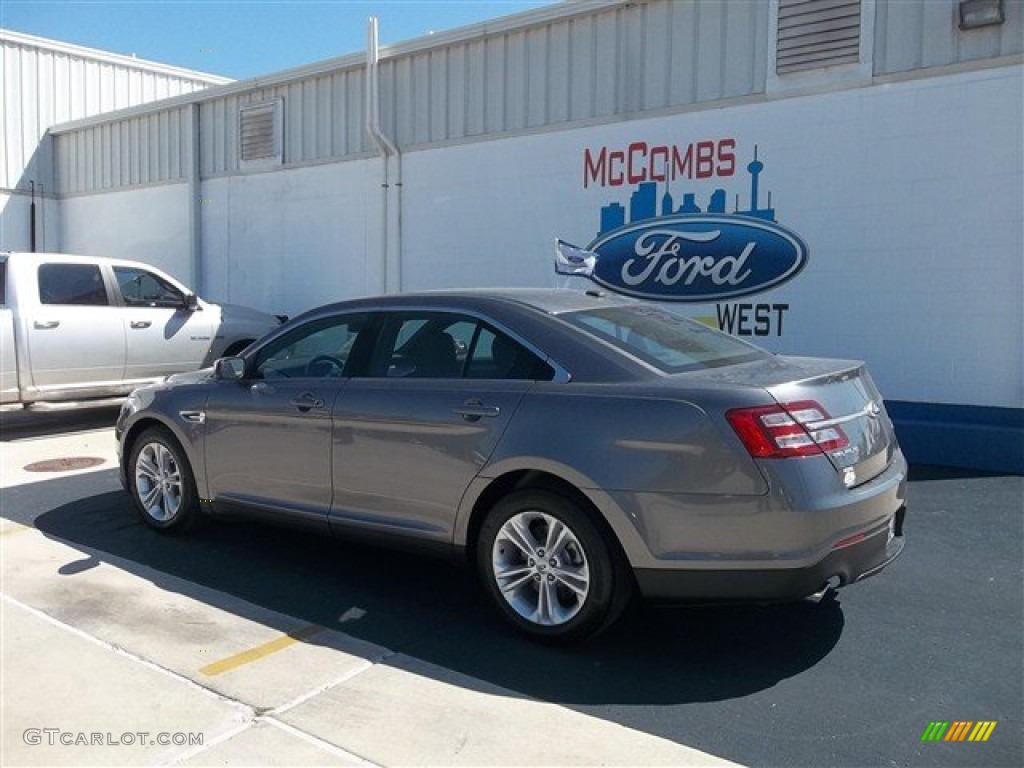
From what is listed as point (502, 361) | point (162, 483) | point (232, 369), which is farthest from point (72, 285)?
point (502, 361)

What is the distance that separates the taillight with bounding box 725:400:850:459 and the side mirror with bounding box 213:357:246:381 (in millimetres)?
3022

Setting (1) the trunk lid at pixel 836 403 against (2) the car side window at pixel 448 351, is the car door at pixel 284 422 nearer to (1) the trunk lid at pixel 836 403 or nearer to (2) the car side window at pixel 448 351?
(2) the car side window at pixel 448 351

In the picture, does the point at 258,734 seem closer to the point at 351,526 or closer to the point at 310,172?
the point at 351,526

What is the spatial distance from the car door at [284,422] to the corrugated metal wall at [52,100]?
11730 millimetres

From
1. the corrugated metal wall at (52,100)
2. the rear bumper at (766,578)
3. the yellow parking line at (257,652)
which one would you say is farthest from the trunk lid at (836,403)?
the corrugated metal wall at (52,100)

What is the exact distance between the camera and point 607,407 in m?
3.92

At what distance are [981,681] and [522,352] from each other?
2387mm

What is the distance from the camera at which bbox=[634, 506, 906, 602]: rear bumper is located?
364cm

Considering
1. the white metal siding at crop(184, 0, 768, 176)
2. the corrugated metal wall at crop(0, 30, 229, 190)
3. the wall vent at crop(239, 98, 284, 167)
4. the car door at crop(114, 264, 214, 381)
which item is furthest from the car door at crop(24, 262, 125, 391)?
the corrugated metal wall at crop(0, 30, 229, 190)

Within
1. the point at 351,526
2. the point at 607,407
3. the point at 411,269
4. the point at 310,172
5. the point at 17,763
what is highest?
the point at 310,172

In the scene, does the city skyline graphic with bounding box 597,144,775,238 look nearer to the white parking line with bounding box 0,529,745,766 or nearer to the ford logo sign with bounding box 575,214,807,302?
the ford logo sign with bounding box 575,214,807,302

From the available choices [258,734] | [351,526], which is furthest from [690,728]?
[351,526]

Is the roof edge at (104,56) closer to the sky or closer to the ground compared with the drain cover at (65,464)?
closer to the sky

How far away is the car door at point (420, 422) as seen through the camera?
4.30 metres
